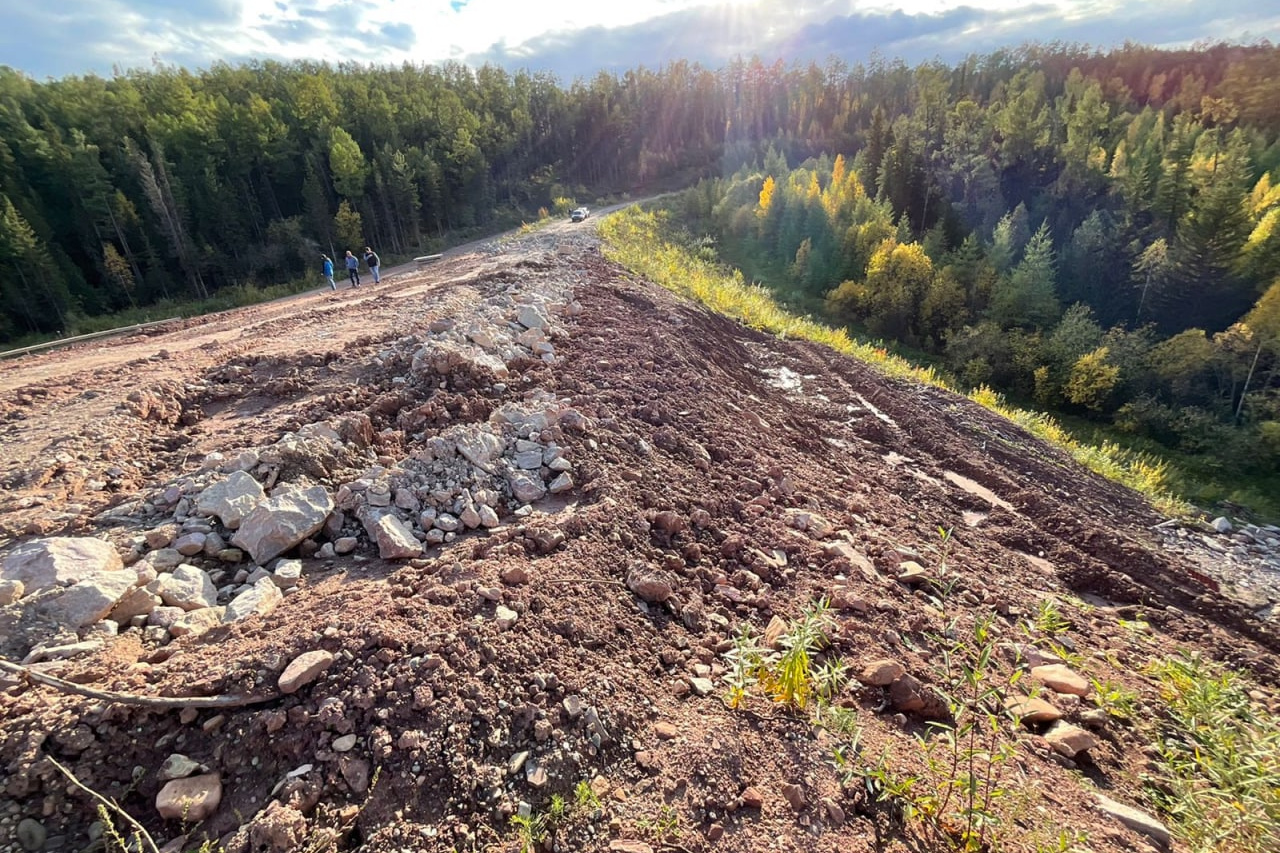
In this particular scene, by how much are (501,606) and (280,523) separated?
1799 millimetres

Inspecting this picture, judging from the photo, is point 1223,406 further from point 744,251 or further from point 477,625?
point 477,625

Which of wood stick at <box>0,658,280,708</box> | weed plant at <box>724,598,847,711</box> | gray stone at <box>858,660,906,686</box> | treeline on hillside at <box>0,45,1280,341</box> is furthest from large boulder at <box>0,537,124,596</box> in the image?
treeline on hillside at <box>0,45,1280,341</box>

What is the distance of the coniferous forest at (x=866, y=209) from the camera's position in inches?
917

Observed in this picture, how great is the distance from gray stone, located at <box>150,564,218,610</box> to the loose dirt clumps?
0.08ft

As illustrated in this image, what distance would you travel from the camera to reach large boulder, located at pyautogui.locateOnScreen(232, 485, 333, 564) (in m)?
3.98

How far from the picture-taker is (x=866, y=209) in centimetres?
3269

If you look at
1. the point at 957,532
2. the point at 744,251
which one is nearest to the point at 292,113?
the point at 744,251

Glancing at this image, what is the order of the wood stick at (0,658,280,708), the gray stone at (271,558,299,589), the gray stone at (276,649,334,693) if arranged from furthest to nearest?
the gray stone at (271,558,299,589)
the gray stone at (276,649,334,693)
the wood stick at (0,658,280,708)

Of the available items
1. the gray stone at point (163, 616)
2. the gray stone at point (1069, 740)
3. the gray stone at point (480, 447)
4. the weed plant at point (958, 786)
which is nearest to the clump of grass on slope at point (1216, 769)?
the gray stone at point (1069, 740)

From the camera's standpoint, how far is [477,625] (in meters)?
3.30

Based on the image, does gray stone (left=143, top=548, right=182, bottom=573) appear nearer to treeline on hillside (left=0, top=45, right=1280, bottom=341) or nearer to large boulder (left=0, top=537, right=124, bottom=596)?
large boulder (left=0, top=537, right=124, bottom=596)

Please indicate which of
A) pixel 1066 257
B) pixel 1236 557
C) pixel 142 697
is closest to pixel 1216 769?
pixel 142 697

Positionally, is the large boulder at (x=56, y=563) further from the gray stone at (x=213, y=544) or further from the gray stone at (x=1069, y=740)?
the gray stone at (x=1069, y=740)

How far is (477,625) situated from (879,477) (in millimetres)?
6662
